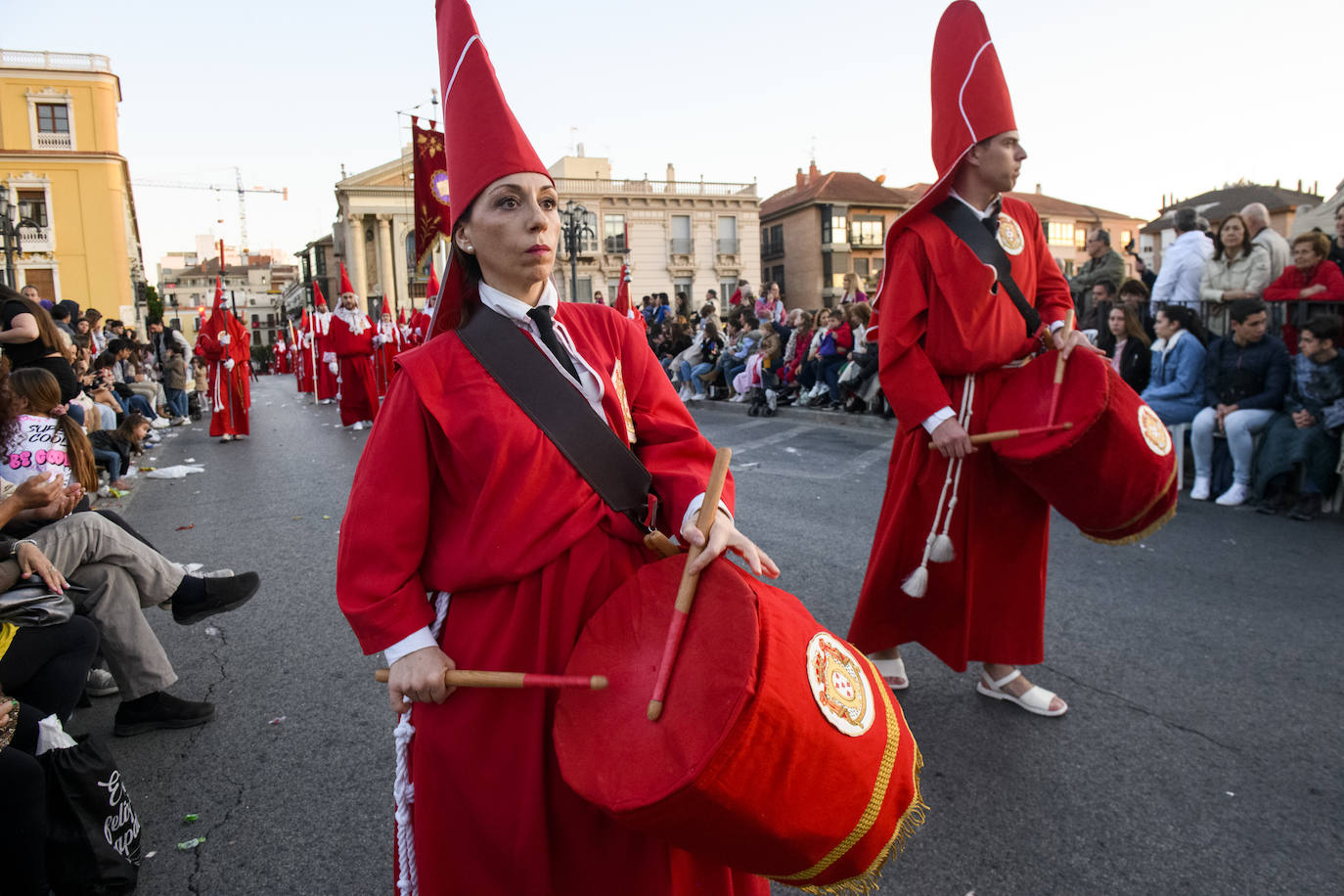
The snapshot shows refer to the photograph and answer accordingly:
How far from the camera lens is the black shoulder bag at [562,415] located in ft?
5.78

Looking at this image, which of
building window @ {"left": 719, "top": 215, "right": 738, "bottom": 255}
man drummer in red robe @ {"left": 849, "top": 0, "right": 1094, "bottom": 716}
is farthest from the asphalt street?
building window @ {"left": 719, "top": 215, "right": 738, "bottom": 255}

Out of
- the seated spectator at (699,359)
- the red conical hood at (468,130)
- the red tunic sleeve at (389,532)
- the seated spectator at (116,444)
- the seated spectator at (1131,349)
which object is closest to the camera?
the red tunic sleeve at (389,532)

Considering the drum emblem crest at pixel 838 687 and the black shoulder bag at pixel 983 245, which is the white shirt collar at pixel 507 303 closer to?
the drum emblem crest at pixel 838 687

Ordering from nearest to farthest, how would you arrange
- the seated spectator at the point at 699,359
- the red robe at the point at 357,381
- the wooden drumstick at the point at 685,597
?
the wooden drumstick at the point at 685,597
the red robe at the point at 357,381
the seated spectator at the point at 699,359

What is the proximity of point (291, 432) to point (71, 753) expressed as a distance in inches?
511

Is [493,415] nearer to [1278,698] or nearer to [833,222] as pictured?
[1278,698]

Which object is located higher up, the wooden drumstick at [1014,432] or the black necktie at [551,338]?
the black necktie at [551,338]

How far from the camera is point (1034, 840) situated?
258cm

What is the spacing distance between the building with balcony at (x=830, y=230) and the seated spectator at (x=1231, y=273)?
40.2 metres

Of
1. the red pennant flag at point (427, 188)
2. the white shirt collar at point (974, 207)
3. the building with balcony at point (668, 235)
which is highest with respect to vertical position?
the building with balcony at point (668, 235)

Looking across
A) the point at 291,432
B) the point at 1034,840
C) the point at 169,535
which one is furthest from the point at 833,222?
the point at 1034,840

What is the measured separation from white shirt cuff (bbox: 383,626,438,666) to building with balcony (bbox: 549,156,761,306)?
47064 mm

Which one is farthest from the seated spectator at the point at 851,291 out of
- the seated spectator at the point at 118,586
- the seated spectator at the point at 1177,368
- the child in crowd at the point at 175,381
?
the child in crowd at the point at 175,381

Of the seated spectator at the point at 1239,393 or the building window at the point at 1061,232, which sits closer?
the seated spectator at the point at 1239,393
